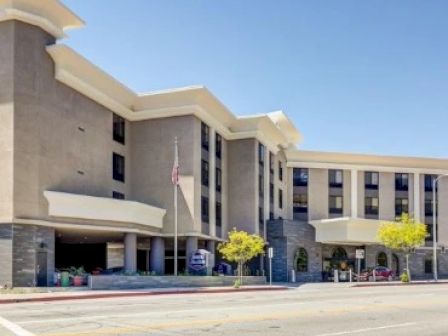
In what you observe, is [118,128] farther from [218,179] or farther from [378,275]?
[378,275]

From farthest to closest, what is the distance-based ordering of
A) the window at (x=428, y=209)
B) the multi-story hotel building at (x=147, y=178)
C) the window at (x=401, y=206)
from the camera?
the window at (x=428, y=209) → the window at (x=401, y=206) → the multi-story hotel building at (x=147, y=178)

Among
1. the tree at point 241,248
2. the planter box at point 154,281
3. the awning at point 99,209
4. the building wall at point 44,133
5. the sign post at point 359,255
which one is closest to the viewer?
the building wall at point 44,133

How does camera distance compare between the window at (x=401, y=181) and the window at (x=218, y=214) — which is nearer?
the window at (x=218, y=214)

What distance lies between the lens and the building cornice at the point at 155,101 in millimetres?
38444

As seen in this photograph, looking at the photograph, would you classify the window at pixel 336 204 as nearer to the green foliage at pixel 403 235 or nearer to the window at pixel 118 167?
the green foliage at pixel 403 235

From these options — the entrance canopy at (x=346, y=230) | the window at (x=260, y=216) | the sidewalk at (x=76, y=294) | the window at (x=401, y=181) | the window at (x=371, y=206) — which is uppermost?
the window at (x=401, y=181)

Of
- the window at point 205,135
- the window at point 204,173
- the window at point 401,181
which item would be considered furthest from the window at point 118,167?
the window at point 401,181

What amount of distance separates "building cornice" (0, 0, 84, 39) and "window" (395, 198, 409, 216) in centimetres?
4390

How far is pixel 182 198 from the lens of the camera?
4691cm

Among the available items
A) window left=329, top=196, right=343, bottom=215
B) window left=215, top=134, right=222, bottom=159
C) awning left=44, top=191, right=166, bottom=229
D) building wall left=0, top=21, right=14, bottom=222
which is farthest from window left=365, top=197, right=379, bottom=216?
building wall left=0, top=21, right=14, bottom=222

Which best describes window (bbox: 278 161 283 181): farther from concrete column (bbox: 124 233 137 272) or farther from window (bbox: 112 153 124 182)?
concrete column (bbox: 124 233 137 272)

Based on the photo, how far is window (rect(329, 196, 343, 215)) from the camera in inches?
2714

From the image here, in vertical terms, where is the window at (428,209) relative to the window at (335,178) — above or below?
below

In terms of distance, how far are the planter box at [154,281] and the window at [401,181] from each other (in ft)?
98.7
